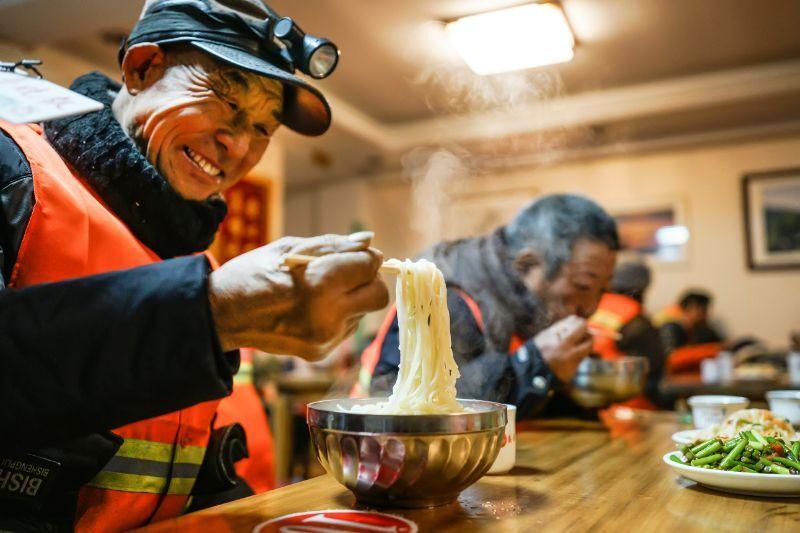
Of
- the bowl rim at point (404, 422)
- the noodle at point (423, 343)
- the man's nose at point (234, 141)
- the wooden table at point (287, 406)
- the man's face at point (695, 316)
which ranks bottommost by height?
the wooden table at point (287, 406)

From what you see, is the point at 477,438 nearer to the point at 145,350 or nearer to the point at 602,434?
the point at 145,350

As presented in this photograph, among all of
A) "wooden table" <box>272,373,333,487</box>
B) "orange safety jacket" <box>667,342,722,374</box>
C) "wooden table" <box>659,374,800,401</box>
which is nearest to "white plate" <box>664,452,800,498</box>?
"wooden table" <box>659,374,800,401</box>

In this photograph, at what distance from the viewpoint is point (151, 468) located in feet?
4.86

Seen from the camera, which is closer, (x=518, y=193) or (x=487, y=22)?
(x=487, y=22)

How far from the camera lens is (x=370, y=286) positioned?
3.45 feet

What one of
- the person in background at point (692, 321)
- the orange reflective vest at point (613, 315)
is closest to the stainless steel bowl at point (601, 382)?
the orange reflective vest at point (613, 315)

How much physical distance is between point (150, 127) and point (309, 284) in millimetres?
910

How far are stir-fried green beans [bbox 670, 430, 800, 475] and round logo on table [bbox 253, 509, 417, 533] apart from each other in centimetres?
74

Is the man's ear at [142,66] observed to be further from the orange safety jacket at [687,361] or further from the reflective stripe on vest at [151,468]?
the orange safety jacket at [687,361]

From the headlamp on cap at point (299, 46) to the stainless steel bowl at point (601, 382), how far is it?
1.58 m

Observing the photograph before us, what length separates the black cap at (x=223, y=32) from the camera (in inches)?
63.2

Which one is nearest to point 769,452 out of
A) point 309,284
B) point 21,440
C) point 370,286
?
point 370,286

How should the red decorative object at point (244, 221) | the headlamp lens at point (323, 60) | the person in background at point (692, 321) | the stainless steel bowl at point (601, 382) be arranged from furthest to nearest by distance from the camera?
the red decorative object at point (244, 221) → the person in background at point (692, 321) → the stainless steel bowl at point (601, 382) → the headlamp lens at point (323, 60)

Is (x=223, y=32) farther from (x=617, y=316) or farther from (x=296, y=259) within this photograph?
(x=617, y=316)
